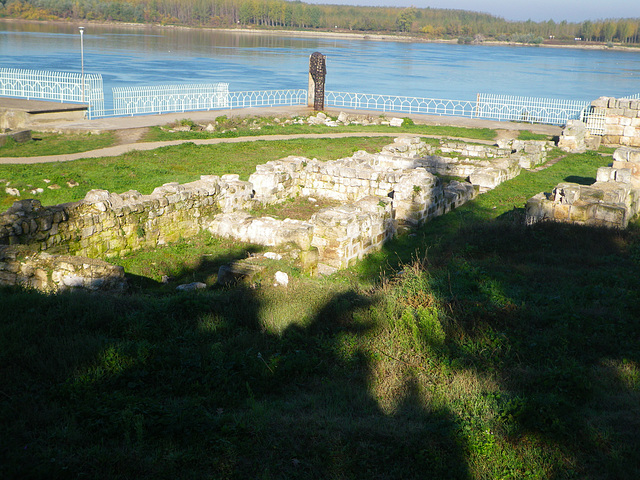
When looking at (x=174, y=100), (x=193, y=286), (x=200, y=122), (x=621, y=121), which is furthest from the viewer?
(x=174, y=100)

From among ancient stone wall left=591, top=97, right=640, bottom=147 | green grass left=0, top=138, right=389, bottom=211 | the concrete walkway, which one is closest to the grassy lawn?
green grass left=0, top=138, right=389, bottom=211

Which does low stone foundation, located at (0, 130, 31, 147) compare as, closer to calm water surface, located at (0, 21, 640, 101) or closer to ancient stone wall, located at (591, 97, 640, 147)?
ancient stone wall, located at (591, 97, 640, 147)

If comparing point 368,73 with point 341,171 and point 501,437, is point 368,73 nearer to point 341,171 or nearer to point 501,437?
point 341,171

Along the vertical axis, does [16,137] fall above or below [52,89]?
below

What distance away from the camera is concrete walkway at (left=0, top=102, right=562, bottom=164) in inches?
678

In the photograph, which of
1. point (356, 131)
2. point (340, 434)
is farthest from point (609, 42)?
point (340, 434)

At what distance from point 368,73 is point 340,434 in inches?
2624

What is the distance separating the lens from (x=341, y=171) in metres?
13.9

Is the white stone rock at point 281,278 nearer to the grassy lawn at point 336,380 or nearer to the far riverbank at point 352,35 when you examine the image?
the grassy lawn at point 336,380

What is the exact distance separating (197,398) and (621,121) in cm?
2512

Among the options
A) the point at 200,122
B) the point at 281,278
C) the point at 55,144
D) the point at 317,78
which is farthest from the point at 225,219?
the point at 317,78

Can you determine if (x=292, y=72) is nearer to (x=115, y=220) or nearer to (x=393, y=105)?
(x=393, y=105)

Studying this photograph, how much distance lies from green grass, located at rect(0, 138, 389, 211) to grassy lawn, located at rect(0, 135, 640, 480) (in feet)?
21.1

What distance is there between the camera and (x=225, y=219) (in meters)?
11.0
